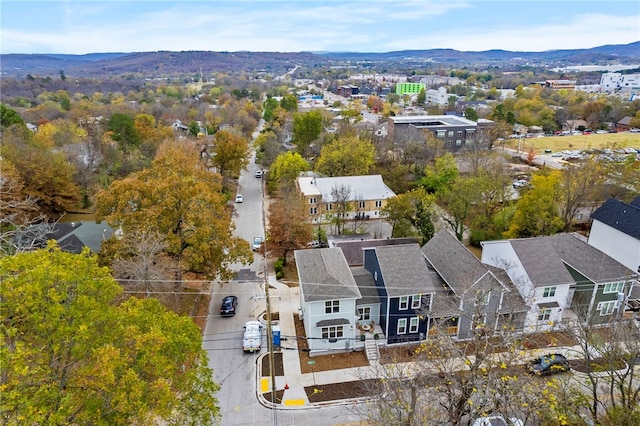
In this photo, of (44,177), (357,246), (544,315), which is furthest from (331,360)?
(44,177)

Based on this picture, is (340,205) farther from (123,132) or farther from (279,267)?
(123,132)

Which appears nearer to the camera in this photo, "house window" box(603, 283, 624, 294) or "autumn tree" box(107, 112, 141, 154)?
"house window" box(603, 283, 624, 294)

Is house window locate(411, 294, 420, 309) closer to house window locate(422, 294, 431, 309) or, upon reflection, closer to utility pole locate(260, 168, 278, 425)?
house window locate(422, 294, 431, 309)

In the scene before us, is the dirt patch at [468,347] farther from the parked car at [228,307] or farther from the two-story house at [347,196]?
the two-story house at [347,196]

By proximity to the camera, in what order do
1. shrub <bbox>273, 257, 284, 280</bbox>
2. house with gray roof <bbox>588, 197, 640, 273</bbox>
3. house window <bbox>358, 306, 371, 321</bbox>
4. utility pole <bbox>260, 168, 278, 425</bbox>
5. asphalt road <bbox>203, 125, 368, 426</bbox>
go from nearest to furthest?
utility pole <bbox>260, 168, 278, 425</bbox> < asphalt road <bbox>203, 125, 368, 426</bbox> < house window <bbox>358, 306, 371, 321</bbox> < house with gray roof <bbox>588, 197, 640, 273</bbox> < shrub <bbox>273, 257, 284, 280</bbox>

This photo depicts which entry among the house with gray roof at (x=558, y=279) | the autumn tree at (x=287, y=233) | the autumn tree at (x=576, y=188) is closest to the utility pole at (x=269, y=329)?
the autumn tree at (x=287, y=233)

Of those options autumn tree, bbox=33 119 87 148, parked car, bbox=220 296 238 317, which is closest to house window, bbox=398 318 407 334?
parked car, bbox=220 296 238 317
